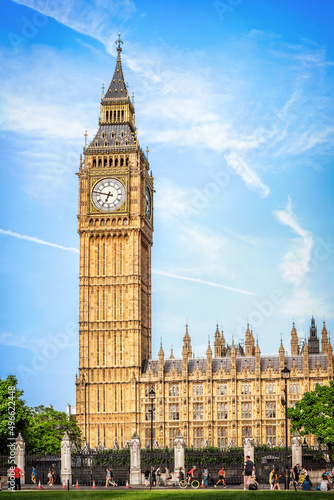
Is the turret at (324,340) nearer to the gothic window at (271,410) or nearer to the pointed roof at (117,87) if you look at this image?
the gothic window at (271,410)

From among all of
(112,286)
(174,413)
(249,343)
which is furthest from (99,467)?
(249,343)

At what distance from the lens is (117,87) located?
105 meters

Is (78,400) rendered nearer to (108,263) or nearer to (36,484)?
(108,263)

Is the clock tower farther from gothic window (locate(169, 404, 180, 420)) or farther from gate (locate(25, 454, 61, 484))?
gate (locate(25, 454, 61, 484))

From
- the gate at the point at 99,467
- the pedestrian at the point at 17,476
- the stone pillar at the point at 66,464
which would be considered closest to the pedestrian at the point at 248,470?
the pedestrian at the point at 17,476

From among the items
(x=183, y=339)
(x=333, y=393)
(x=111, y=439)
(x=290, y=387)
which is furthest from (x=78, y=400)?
(x=333, y=393)

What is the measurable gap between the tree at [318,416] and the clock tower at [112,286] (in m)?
22.4

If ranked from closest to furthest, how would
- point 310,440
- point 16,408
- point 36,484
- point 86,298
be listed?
point 36,484
point 16,408
point 310,440
point 86,298

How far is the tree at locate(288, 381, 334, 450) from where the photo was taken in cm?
6838

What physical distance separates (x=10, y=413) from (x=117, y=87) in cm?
5126

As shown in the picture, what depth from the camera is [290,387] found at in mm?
91562

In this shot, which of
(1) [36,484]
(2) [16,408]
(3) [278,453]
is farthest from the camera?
(2) [16,408]

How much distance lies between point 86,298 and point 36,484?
38693mm

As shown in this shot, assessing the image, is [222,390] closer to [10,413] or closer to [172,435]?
[172,435]
